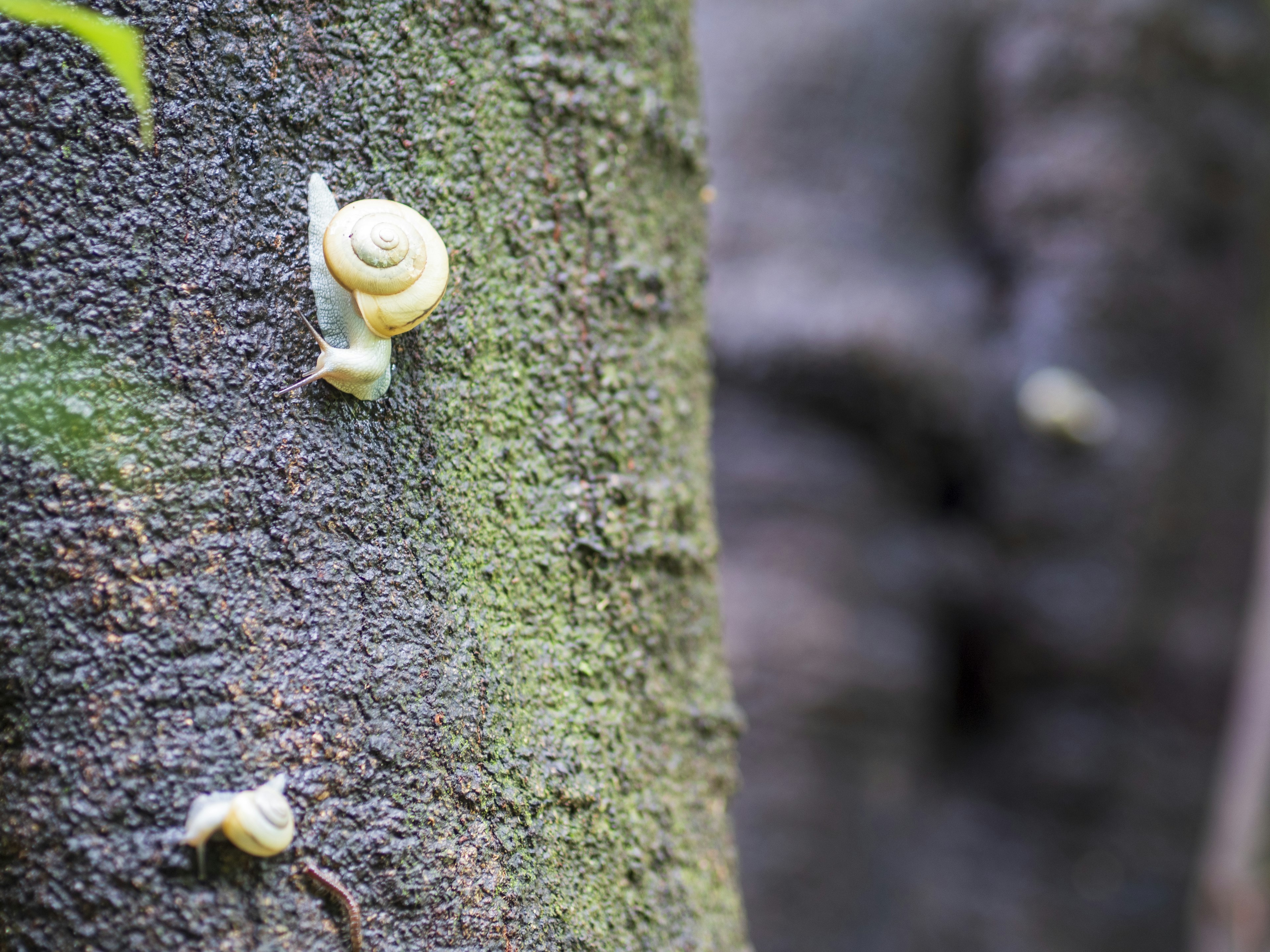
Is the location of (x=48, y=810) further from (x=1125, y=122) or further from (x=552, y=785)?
(x=1125, y=122)

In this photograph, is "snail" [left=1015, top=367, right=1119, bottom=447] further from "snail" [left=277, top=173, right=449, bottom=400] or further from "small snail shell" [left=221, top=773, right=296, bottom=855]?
"small snail shell" [left=221, top=773, right=296, bottom=855]

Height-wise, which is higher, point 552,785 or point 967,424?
point 967,424

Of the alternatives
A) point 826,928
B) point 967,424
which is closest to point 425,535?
point 826,928

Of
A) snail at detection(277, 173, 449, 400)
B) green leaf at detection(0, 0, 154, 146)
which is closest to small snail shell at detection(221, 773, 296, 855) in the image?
snail at detection(277, 173, 449, 400)

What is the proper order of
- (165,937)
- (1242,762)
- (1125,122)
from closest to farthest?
(165,937), (1125,122), (1242,762)

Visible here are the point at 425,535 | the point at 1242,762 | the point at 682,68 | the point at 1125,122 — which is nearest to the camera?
the point at 425,535

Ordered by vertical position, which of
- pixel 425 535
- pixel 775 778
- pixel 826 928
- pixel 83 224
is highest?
pixel 83 224
